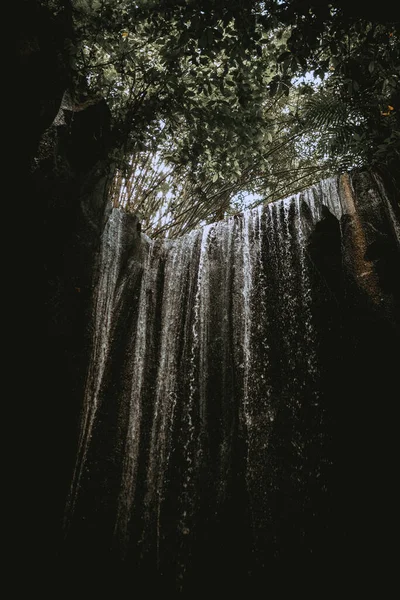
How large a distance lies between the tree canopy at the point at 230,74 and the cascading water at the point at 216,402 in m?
0.92

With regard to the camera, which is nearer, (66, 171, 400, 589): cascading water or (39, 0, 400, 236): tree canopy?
(39, 0, 400, 236): tree canopy

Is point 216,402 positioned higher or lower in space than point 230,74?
lower

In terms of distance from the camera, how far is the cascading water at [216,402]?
3727mm

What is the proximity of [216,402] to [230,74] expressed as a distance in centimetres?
395

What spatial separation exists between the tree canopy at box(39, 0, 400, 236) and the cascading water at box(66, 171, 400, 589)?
92 cm

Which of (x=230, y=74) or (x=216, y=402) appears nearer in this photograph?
(x=216, y=402)

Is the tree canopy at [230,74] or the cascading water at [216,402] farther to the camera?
the cascading water at [216,402]

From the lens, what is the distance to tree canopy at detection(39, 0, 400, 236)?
331cm

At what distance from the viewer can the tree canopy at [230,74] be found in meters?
3.31

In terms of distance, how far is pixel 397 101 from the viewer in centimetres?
440

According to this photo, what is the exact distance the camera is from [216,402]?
434 cm

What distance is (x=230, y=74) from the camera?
4.72 m

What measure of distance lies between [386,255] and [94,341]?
3.12 m

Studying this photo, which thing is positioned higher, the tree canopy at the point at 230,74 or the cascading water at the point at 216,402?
the tree canopy at the point at 230,74
